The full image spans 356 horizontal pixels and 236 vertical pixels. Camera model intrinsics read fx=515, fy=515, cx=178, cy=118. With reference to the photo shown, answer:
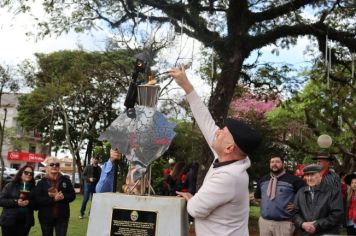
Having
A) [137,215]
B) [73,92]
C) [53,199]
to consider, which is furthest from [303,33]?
Result: [73,92]

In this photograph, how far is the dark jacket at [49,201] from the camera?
7168 mm

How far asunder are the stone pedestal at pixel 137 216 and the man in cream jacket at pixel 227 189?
2.38 feet

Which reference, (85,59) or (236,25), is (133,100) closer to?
(236,25)

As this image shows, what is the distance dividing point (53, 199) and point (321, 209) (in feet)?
11.8

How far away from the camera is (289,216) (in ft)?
23.0

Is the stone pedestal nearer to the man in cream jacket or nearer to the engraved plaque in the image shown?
the engraved plaque

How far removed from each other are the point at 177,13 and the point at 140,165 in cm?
735

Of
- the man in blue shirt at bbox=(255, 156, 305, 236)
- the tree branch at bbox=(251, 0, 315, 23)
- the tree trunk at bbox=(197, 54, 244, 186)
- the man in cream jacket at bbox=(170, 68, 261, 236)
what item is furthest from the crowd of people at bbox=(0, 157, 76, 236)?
the tree branch at bbox=(251, 0, 315, 23)

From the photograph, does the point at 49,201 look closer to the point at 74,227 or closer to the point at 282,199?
the point at 282,199

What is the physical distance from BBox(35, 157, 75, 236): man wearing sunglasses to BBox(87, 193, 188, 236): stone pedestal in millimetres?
2978

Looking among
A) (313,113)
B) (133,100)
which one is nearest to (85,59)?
(313,113)

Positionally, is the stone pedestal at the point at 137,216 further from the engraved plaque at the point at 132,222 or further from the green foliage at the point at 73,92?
the green foliage at the point at 73,92

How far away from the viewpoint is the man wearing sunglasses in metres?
7.18

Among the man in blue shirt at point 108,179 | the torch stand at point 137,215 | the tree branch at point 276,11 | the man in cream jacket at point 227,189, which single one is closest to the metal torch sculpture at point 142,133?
the torch stand at point 137,215
